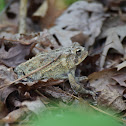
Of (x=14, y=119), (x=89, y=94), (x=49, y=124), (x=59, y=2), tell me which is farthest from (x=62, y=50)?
(x=59, y=2)

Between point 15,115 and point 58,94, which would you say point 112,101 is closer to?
point 58,94

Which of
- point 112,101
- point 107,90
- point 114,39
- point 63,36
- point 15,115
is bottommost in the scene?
point 112,101

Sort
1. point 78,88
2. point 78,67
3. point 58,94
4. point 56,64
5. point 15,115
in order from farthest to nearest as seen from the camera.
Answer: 1. point 78,67
2. point 56,64
3. point 78,88
4. point 58,94
5. point 15,115

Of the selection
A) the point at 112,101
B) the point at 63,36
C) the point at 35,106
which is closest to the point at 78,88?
the point at 112,101

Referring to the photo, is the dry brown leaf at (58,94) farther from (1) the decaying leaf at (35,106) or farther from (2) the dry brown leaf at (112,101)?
(2) the dry brown leaf at (112,101)

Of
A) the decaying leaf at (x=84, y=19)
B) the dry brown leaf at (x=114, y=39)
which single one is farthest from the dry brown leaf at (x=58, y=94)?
the decaying leaf at (x=84, y=19)

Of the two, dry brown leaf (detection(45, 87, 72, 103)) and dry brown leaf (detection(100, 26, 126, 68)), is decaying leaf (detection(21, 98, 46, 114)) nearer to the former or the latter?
dry brown leaf (detection(45, 87, 72, 103))
